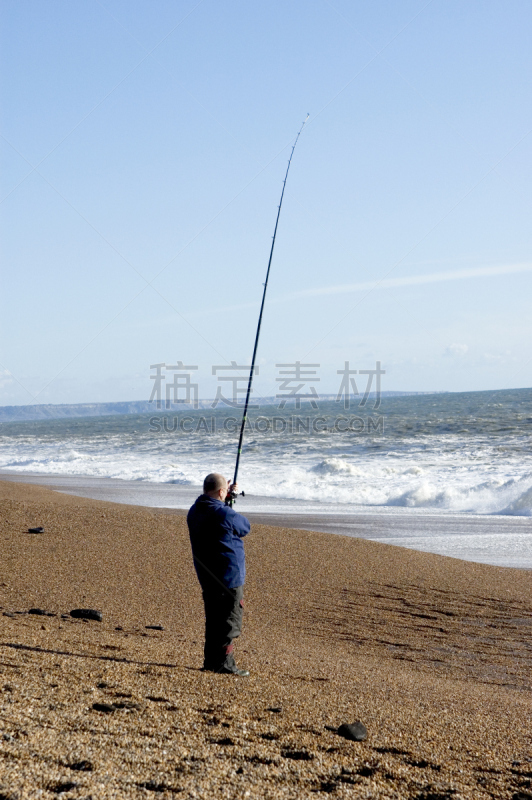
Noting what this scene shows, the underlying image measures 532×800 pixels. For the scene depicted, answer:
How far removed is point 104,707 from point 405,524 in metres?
9.39

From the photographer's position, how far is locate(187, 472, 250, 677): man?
429 centimetres

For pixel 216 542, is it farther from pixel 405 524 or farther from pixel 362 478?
pixel 362 478

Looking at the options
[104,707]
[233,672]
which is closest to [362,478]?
[233,672]

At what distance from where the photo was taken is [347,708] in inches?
144

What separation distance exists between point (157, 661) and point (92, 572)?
3.18 meters

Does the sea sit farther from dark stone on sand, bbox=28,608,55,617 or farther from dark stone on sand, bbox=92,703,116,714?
dark stone on sand, bbox=92,703,116,714

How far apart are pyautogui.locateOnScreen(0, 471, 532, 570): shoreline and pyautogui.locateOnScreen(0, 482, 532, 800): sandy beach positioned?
42.4 inches

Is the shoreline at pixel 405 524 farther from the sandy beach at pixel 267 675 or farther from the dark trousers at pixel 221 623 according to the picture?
the dark trousers at pixel 221 623

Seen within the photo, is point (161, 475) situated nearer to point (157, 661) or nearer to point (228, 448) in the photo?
point (228, 448)

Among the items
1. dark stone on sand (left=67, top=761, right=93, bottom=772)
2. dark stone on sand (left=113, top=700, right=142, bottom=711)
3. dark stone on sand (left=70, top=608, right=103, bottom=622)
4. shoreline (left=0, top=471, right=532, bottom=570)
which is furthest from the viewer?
shoreline (left=0, top=471, right=532, bottom=570)

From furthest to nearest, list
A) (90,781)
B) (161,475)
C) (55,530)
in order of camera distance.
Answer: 1. (161,475)
2. (55,530)
3. (90,781)

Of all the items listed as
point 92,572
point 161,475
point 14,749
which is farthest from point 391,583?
point 161,475

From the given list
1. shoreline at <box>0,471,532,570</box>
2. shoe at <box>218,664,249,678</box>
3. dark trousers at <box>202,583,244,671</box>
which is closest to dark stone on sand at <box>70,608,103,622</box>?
dark trousers at <box>202,583,244,671</box>

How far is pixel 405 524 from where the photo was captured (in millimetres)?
11992
